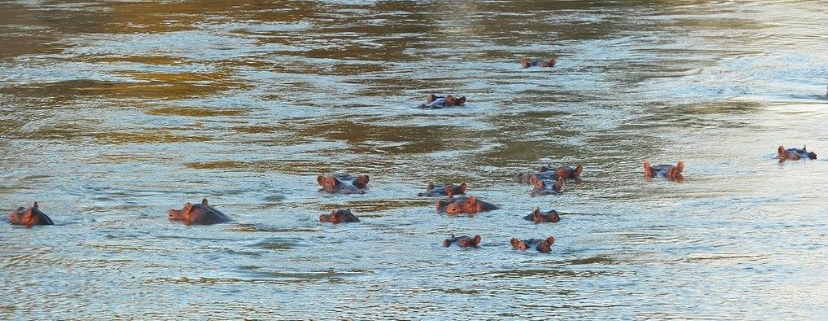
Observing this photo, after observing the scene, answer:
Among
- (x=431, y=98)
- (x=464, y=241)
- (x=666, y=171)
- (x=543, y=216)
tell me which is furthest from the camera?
(x=431, y=98)

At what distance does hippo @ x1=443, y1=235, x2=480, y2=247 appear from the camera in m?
10.6

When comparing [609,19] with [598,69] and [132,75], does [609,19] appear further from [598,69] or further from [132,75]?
[132,75]

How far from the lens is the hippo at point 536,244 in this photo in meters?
10.5

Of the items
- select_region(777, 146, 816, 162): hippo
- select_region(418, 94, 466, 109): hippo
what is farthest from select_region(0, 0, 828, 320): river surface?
select_region(418, 94, 466, 109): hippo

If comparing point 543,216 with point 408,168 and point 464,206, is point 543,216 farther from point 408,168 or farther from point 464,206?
point 408,168

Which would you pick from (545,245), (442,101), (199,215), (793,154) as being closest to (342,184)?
(199,215)

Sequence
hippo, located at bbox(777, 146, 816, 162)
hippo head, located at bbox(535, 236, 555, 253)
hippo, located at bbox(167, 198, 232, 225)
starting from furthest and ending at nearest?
hippo, located at bbox(777, 146, 816, 162), hippo, located at bbox(167, 198, 232, 225), hippo head, located at bbox(535, 236, 555, 253)

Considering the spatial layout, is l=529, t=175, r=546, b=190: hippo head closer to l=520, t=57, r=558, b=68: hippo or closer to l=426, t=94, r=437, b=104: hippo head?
l=426, t=94, r=437, b=104: hippo head

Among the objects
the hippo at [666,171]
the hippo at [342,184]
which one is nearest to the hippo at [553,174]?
the hippo at [666,171]

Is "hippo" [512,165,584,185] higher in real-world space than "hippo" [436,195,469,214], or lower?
lower

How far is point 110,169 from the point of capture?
45.2 ft

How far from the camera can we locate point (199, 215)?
451 inches

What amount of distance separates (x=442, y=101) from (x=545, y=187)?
4664 millimetres

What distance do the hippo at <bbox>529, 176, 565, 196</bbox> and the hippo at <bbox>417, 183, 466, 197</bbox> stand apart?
56cm
